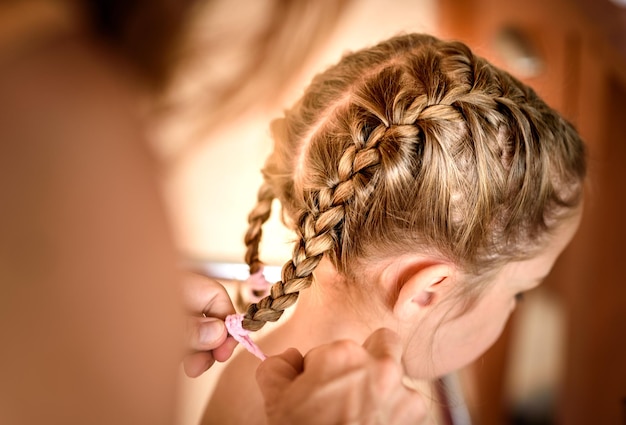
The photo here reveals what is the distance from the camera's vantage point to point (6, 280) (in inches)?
13.2

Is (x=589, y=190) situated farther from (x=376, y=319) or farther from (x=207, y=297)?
Answer: (x=207, y=297)

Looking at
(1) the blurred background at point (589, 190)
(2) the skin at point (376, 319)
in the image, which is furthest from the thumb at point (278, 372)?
(1) the blurred background at point (589, 190)

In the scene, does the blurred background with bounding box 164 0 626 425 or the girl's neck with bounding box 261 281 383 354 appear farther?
the blurred background with bounding box 164 0 626 425

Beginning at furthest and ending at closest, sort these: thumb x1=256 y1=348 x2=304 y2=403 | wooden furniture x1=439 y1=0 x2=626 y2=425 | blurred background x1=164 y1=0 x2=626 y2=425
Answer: wooden furniture x1=439 y1=0 x2=626 y2=425 < blurred background x1=164 y1=0 x2=626 y2=425 < thumb x1=256 y1=348 x2=304 y2=403

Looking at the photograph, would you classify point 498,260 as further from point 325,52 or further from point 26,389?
point 26,389

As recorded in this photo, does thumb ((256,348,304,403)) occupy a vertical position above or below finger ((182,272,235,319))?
below

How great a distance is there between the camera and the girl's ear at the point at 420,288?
0.49 meters

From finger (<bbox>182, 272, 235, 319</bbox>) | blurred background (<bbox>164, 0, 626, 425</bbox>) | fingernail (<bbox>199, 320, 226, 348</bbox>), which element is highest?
finger (<bbox>182, 272, 235, 319</bbox>)

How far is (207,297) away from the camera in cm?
50

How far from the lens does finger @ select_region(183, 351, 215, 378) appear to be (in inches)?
18.2

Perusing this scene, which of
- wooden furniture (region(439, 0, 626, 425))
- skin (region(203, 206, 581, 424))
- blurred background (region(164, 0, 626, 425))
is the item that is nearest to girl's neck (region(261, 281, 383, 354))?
skin (region(203, 206, 581, 424))

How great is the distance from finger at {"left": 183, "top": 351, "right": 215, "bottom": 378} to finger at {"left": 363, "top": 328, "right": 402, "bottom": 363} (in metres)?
0.13

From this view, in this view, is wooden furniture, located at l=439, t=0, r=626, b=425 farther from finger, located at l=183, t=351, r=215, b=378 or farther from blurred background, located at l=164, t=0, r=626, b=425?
finger, located at l=183, t=351, r=215, b=378

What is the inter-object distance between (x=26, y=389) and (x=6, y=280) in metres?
0.06
